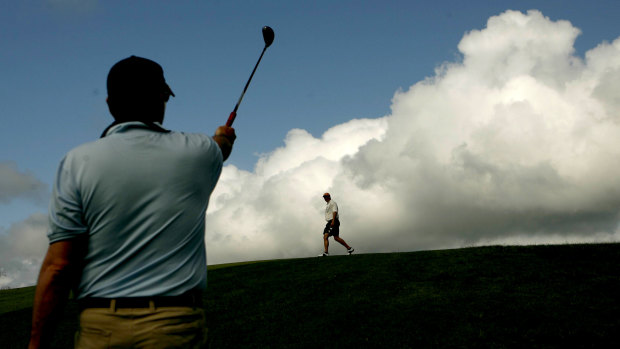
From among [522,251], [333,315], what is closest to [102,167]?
[333,315]

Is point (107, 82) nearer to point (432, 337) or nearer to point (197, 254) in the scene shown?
point (197, 254)

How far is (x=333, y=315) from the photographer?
10633 mm

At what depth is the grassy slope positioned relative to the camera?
9031 millimetres

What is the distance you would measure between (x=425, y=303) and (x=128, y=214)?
31.6ft

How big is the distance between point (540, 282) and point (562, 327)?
312 centimetres

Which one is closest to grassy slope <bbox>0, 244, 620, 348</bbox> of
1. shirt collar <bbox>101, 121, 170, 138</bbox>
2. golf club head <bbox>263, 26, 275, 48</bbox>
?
golf club head <bbox>263, 26, 275, 48</bbox>

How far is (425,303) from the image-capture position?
1089 cm

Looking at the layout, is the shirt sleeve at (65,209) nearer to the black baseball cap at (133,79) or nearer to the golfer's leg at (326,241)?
the black baseball cap at (133,79)

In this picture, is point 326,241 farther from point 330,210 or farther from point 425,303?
point 425,303

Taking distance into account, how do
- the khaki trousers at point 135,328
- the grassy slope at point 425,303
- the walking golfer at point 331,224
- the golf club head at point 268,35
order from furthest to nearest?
the walking golfer at point 331,224, the grassy slope at point 425,303, the golf club head at point 268,35, the khaki trousers at point 135,328

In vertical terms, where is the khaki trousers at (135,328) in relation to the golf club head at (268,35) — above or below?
below

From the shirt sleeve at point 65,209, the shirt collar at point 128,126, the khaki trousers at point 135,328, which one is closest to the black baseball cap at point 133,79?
the shirt collar at point 128,126

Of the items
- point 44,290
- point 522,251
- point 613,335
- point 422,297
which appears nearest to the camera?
point 44,290

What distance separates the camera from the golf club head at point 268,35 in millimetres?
4348
